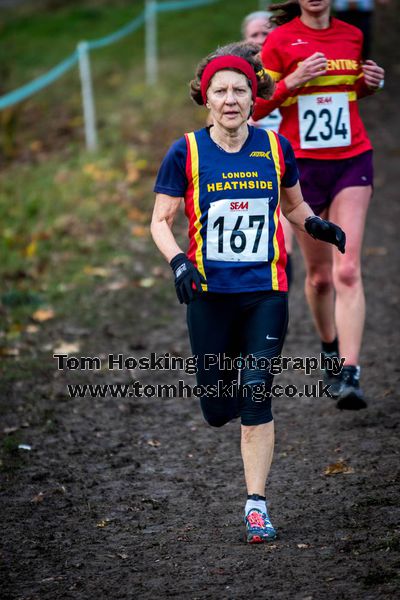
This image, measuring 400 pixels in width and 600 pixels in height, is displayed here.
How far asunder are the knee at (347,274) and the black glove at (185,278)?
1740 millimetres

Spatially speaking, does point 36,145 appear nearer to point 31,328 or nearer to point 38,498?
point 31,328

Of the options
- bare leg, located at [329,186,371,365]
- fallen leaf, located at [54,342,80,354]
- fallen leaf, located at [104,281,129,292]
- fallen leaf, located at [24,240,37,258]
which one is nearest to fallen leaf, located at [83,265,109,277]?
fallen leaf, located at [104,281,129,292]

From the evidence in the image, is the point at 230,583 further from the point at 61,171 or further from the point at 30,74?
the point at 30,74

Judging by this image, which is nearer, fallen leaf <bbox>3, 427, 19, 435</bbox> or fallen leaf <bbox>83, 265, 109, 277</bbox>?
fallen leaf <bbox>3, 427, 19, 435</bbox>

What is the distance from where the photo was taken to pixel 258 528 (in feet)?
13.2

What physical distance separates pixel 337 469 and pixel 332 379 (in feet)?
4.20

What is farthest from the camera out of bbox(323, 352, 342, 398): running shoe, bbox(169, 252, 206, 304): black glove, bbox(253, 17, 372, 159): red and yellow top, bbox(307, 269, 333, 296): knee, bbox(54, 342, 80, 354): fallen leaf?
bbox(54, 342, 80, 354): fallen leaf

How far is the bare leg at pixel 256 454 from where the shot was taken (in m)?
4.07

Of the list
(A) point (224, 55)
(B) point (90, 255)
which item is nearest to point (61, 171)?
(B) point (90, 255)

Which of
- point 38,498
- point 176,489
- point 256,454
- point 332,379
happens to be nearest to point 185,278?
point 256,454

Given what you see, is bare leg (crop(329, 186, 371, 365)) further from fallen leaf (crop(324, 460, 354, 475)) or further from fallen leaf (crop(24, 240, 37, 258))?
fallen leaf (crop(24, 240, 37, 258))

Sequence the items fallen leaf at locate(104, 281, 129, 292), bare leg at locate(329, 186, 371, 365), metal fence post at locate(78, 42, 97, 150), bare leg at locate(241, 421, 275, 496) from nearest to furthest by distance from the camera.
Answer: bare leg at locate(241, 421, 275, 496) → bare leg at locate(329, 186, 371, 365) → fallen leaf at locate(104, 281, 129, 292) → metal fence post at locate(78, 42, 97, 150)

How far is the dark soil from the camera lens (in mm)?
3729

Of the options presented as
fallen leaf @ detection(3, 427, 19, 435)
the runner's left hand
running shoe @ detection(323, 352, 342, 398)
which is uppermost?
the runner's left hand
